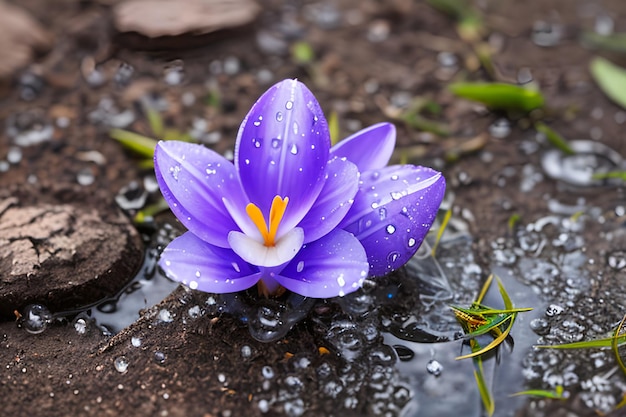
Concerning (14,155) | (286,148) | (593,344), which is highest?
(286,148)

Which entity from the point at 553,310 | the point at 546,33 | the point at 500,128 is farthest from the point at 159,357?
the point at 546,33

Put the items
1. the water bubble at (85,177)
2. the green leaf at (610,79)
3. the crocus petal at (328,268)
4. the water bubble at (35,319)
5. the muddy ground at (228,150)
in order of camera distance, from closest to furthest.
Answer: the crocus petal at (328,268)
the muddy ground at (228,150)
the water bubble at (35,319)
the water bubble at (85,177)
the green leaf at (610,79)

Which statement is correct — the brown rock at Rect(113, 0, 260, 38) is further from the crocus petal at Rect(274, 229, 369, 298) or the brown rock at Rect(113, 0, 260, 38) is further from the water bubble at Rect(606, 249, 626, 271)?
the water bubble at Rect(606, 249, 626, 271)

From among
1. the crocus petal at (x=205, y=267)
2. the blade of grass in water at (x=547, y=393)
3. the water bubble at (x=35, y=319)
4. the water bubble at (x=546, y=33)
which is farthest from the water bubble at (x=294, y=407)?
the water bubble at (x=546, y=33)

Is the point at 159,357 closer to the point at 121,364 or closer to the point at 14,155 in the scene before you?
the point at 121,364

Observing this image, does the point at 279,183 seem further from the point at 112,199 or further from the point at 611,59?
the point at 611,59

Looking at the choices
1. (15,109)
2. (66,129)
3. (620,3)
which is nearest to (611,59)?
(620,3)

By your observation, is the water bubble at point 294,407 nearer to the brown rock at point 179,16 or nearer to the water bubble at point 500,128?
the water bubble at point 500,128
